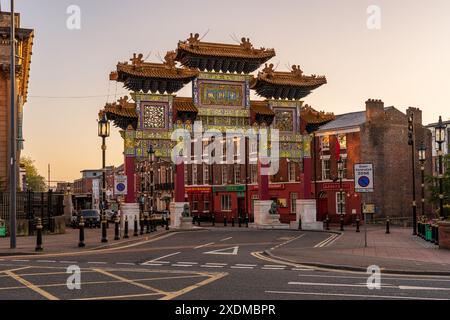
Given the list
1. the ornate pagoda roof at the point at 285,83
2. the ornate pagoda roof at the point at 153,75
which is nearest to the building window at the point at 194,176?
the ornate pagoda roof at the point at 285,83

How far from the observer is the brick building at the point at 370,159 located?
58875 millimetres

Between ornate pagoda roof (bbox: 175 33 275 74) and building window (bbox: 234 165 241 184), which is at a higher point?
ornate pagoda roof (bbox: 175 33 275 74)

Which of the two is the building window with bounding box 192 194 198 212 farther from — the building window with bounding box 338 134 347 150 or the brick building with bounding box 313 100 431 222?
the building window with bounding box 338 134 347 150

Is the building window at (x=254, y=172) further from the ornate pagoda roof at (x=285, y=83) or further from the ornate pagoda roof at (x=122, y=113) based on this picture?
the ornate pagoda roof at (x=122, y=113)

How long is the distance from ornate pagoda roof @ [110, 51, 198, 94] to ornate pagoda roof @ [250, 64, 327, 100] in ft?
20.9

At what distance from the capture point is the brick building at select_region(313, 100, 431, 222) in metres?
58.9

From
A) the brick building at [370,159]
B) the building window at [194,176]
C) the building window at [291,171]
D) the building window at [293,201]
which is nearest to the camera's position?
the brick building at [370,159]

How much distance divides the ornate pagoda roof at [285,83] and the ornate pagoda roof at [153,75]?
6384mm

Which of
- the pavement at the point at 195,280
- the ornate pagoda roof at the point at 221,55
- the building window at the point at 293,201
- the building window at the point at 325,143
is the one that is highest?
the ornate pagoda roof at the point at 221,55

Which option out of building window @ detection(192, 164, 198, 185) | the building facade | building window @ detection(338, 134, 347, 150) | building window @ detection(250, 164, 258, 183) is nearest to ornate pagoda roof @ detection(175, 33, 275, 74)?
the building facade

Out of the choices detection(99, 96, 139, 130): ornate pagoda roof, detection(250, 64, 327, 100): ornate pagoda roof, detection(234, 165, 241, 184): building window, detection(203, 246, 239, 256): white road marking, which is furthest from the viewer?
detection(234, 165, 241, 184): building window

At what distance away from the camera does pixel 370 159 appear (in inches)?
2324

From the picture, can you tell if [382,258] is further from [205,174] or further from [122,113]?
[205,174]
